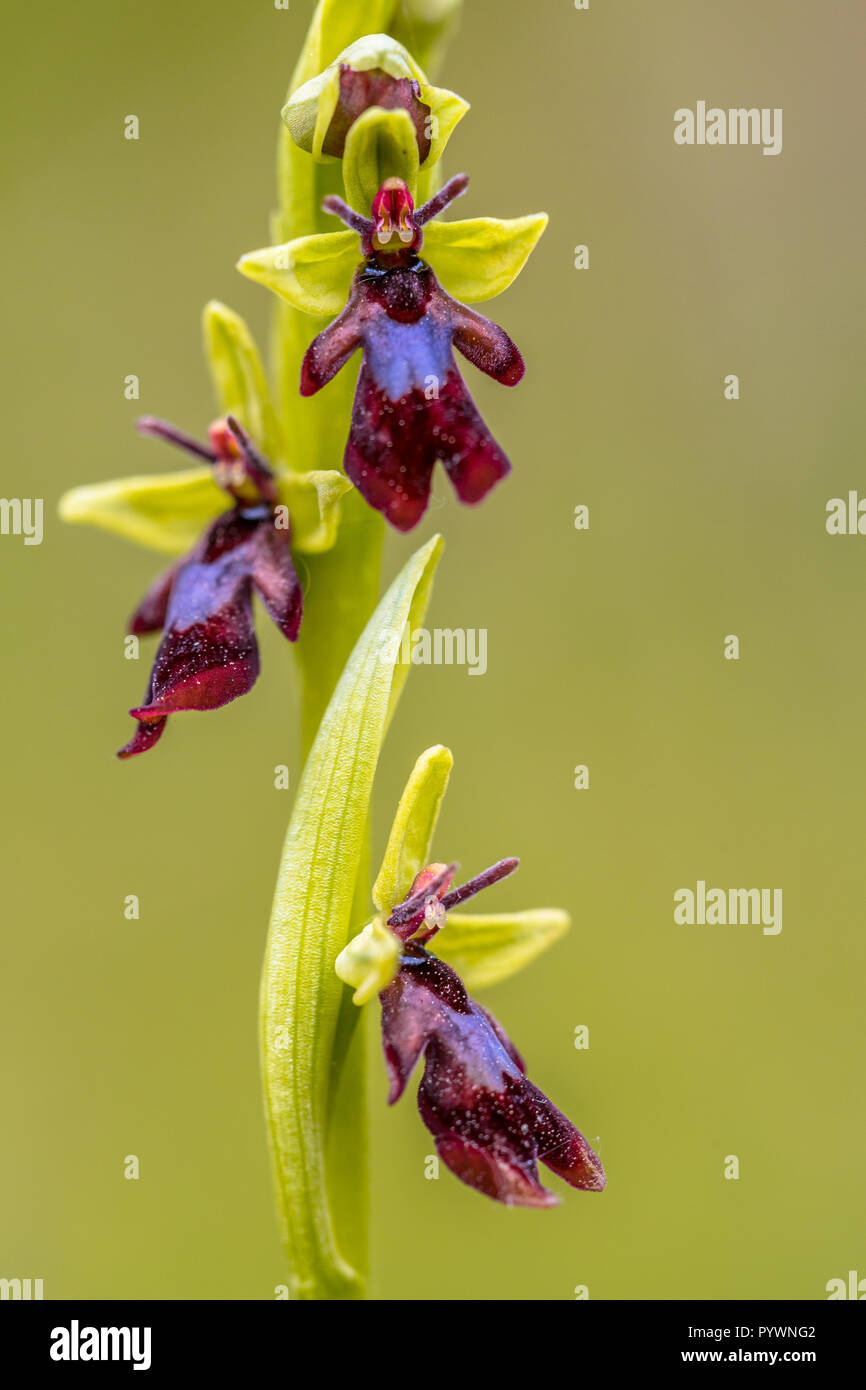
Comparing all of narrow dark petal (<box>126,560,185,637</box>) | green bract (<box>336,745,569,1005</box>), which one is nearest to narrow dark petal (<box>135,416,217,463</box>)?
narrow dark petal (<box>126,560,185,637</box>)

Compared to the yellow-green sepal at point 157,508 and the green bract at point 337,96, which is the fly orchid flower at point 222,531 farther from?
the green bract at point 337,96

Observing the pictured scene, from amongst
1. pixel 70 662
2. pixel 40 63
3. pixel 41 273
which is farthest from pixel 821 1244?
pixel 40 63

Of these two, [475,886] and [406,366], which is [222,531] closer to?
[406,366]

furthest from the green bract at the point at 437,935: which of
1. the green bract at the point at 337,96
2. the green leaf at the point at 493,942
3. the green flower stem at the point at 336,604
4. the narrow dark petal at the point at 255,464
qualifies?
the green bract at the point at 337,96

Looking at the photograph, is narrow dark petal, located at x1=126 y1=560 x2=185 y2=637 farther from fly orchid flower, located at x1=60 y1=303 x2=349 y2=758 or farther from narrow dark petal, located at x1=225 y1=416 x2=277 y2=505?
narrow dark petal, located at x1=225 y1=416 x2=277 y2=505

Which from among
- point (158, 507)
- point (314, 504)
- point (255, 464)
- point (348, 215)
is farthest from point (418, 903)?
point (348, 215)
